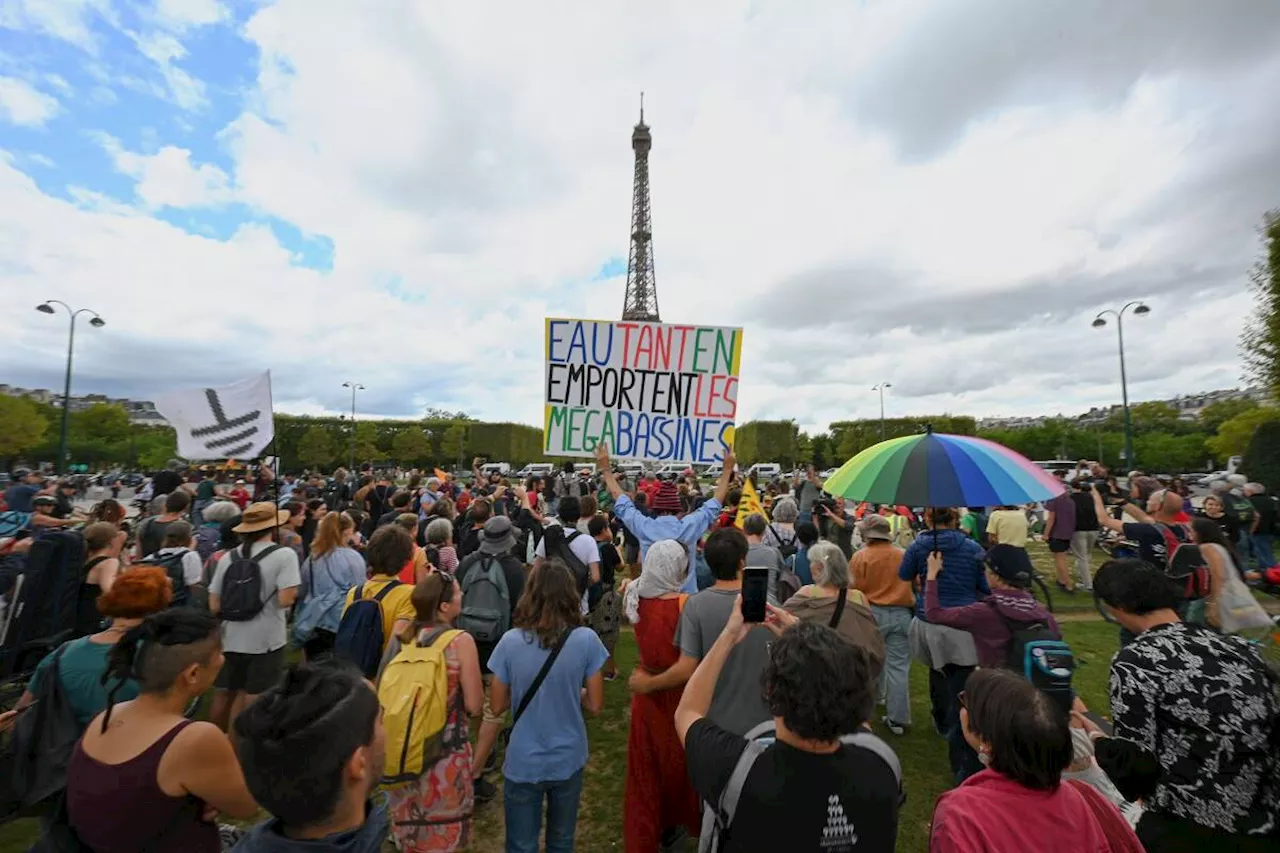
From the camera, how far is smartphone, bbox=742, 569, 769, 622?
191cm

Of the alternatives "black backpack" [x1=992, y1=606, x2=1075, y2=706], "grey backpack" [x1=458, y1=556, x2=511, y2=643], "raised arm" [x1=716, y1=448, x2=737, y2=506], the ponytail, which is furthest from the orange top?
the ponytail

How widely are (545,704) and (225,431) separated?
425 centimetres

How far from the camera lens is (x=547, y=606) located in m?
2.72

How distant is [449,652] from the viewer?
2734 mm

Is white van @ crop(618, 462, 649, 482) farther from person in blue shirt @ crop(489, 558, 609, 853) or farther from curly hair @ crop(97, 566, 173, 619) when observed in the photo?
curly hair @ crop(97, 566, 173, 619)

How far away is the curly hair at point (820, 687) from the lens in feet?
5.00

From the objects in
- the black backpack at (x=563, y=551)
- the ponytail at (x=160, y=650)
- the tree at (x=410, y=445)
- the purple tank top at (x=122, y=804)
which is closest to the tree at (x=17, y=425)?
the tree at (x=410, y=445)

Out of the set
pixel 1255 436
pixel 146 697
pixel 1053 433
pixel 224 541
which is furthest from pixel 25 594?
pixel 1053 433

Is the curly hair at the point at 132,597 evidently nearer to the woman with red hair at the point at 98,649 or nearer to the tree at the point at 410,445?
the woman with red hair at the point at 98,649

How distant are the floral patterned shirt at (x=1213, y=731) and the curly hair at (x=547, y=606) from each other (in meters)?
2.27

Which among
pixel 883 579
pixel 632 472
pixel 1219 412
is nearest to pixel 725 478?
pixel 883 579

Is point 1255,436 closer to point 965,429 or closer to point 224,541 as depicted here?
point 224,541

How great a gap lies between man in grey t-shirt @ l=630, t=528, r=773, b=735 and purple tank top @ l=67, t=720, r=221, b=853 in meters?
1.85

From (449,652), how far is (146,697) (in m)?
1.13
